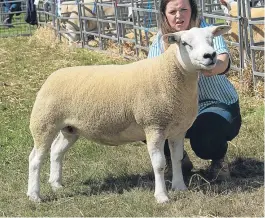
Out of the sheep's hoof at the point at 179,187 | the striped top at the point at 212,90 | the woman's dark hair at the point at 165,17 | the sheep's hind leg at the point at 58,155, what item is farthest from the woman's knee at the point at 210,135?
the sheep's hind leg at the point at 58,155

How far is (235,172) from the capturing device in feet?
16.4

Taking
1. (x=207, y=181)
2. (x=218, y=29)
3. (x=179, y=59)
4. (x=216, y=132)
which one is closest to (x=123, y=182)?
(x=207, y=181)

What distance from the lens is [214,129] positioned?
4.69m

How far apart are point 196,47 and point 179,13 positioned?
0.58 meters

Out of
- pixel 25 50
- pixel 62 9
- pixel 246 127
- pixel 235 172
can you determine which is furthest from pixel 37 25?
pixel 235 172

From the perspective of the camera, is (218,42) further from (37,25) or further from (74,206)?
(37,25)

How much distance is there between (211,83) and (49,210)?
144 centimetres

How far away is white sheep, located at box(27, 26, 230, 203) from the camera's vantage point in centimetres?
423

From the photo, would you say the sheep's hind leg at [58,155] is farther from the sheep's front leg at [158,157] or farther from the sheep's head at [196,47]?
the sheep's head at [196,47]

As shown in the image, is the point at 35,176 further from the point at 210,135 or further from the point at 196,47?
the point at 196,47

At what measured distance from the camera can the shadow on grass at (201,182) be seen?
15.0 feet

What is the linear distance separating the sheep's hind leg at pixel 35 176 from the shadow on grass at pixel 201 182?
108 mm

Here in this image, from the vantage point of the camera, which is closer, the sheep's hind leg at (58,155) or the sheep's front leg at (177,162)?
the sheep's front leg at (177,162)

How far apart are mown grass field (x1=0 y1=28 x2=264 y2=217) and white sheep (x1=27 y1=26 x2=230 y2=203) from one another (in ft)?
0.53
